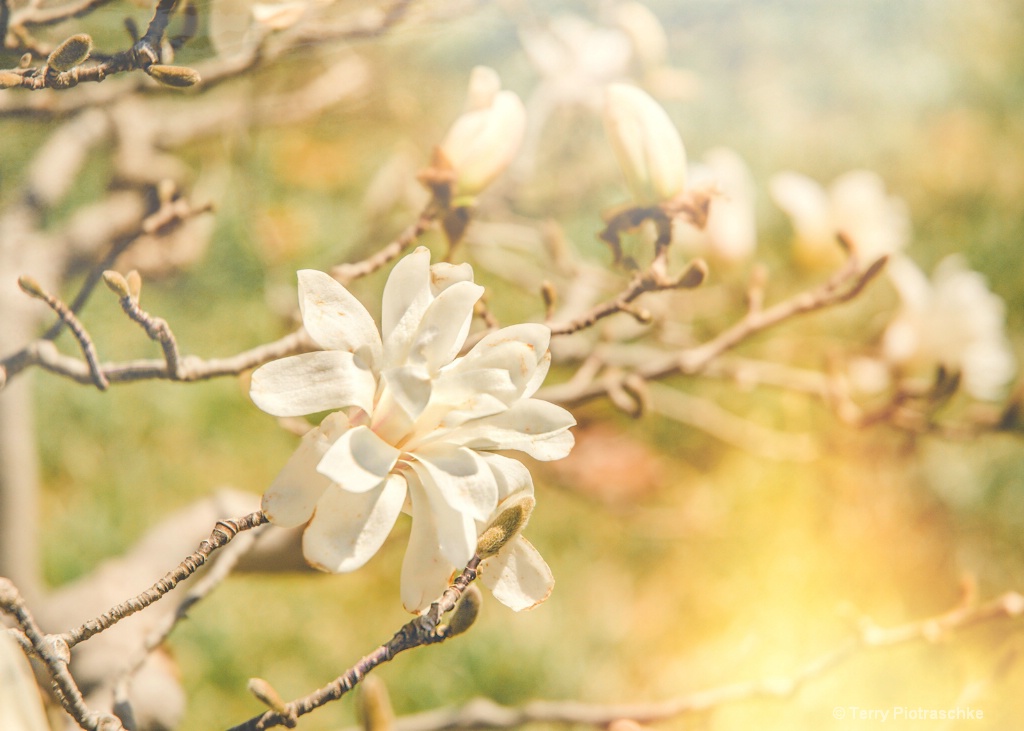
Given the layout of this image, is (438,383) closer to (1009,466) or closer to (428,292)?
(428,292)

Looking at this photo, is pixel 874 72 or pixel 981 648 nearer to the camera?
pixel 981 648

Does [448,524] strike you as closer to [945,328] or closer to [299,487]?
[299,487]

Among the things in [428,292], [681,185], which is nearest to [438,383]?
[428,292]

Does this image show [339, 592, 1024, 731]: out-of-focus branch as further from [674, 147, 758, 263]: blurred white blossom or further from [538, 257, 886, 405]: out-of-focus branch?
[674, 147, 758, 263]: blurred white blossom

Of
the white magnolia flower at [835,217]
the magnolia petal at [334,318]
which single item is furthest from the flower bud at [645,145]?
the white magnolia flower at [835,217]

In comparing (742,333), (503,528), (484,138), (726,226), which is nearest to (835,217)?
(726,226)
